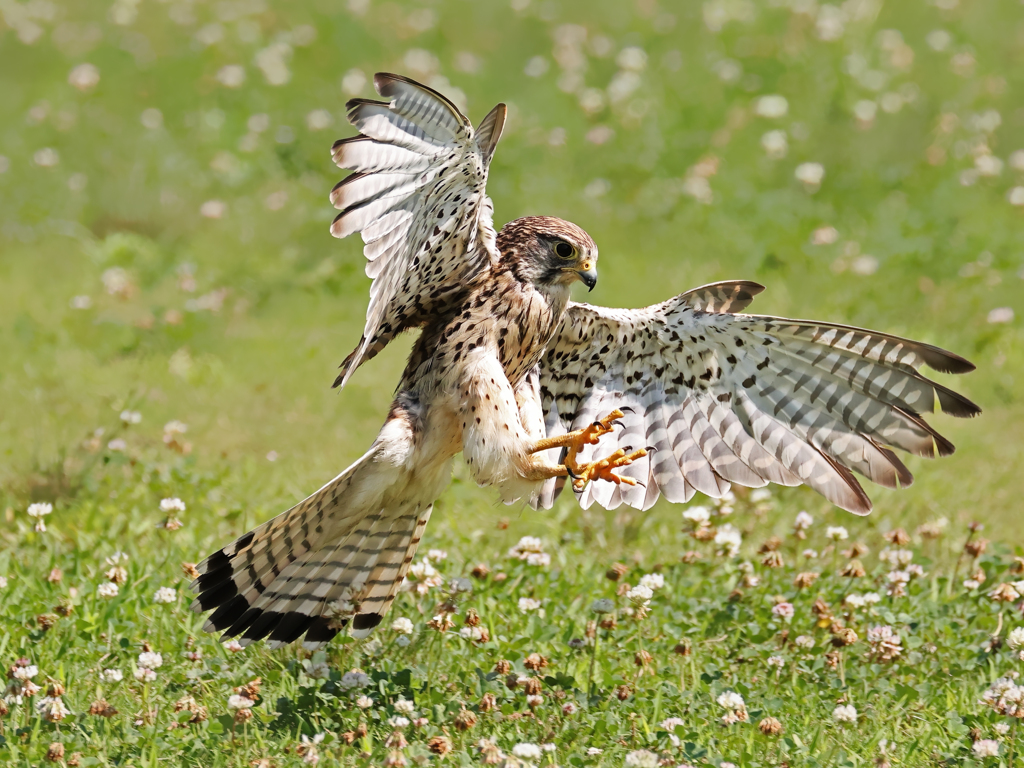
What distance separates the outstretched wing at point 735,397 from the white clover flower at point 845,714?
0.80 meters

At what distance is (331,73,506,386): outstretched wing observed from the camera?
377cm

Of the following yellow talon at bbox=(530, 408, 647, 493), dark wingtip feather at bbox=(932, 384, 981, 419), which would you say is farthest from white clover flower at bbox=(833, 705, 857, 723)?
dark wingtip feather at bbox=(932, 384, 981, 419)

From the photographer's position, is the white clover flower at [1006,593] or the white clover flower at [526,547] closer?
the white clover flower at [1006,593]

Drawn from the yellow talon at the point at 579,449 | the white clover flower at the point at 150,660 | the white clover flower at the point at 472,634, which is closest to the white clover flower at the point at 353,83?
the yellow talon at the point at 579,449

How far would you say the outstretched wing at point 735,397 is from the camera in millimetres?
4531

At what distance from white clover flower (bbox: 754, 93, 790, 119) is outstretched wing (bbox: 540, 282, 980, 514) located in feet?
18.3

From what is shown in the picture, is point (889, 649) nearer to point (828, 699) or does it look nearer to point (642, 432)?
point (828, 699)

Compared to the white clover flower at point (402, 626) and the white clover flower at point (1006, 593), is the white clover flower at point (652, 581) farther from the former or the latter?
the white clover flower at point (1006, 593)

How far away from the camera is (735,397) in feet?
15.8

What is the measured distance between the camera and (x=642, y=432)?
4.91m

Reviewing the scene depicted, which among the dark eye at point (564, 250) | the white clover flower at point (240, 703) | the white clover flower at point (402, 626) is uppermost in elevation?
the dark eye at point (564, 250)

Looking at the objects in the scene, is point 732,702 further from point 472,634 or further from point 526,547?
point 526,547

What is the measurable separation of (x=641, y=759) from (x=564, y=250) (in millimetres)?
1850

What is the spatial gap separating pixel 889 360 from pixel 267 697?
97.3 inches
